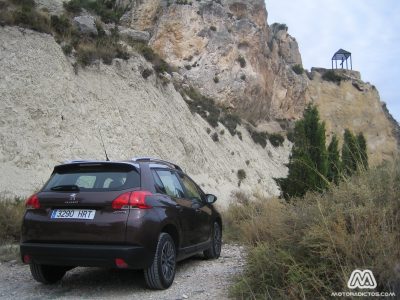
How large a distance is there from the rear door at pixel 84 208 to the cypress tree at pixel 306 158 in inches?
250

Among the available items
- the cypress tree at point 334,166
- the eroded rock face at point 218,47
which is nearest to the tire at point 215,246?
the cypress tree at point 334,166

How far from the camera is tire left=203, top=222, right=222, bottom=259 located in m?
8.45

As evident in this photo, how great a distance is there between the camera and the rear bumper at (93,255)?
5449mm

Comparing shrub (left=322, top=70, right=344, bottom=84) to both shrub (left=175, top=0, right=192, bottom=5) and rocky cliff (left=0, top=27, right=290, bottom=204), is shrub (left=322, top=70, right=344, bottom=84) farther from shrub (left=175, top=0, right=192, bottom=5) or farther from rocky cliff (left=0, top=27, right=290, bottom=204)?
rocky cliff (left=0, top=27, right=290, bottom=204)

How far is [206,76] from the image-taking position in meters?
34.9

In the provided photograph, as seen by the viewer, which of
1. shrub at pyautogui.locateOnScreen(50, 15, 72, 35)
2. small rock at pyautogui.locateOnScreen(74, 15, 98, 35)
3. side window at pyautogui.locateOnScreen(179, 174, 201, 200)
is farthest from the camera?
small rock at pyautogui.locateOnScreen(74, 15, 98, 35)

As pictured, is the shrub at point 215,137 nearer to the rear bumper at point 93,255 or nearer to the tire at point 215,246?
the tire at point 215,246

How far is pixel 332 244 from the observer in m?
4.78

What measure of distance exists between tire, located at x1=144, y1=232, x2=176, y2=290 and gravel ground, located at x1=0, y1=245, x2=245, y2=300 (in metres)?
0.13

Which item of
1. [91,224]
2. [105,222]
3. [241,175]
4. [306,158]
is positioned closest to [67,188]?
[91,224]

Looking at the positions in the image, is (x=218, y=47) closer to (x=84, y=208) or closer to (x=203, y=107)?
(x=203, y=107)

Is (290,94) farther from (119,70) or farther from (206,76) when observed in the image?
(119,70)

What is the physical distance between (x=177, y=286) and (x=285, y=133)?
35861 millimetres

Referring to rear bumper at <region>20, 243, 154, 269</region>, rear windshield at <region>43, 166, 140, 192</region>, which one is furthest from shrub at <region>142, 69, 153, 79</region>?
rear bumper at <region>20, 243, 154, 269</region>
